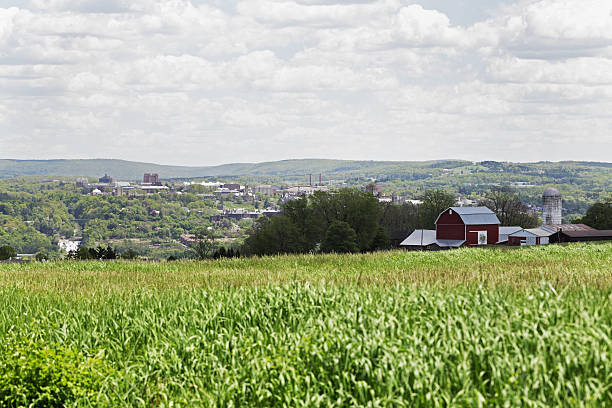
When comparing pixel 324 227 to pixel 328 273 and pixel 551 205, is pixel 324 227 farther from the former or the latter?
pixel 328 273

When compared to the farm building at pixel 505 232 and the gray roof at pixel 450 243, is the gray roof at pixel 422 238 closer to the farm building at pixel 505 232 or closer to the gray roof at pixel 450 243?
the gray roof at pixel 450 243

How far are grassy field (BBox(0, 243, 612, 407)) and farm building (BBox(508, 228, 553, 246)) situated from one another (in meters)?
70.7

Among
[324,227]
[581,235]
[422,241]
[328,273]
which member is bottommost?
[422,241]

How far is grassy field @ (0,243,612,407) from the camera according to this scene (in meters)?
6.64

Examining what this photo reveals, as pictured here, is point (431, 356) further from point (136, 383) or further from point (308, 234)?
point (308, 234)

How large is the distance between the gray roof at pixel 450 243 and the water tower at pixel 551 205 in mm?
32423

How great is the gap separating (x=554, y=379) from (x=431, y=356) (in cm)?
127

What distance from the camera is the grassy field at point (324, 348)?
664 cm

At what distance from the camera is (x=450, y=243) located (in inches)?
3086

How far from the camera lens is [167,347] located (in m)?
8.95

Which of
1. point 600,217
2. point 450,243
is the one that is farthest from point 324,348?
point 600,217

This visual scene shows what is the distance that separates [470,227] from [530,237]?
30.8 feet

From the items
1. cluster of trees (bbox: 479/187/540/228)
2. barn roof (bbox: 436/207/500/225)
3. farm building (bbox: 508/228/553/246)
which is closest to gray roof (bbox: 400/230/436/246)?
barn roof (bbox: 436/207/500/225)

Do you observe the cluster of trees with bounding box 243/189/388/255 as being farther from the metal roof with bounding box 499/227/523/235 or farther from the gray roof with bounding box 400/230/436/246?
the metal roof with bounding box 499/227/523/235
